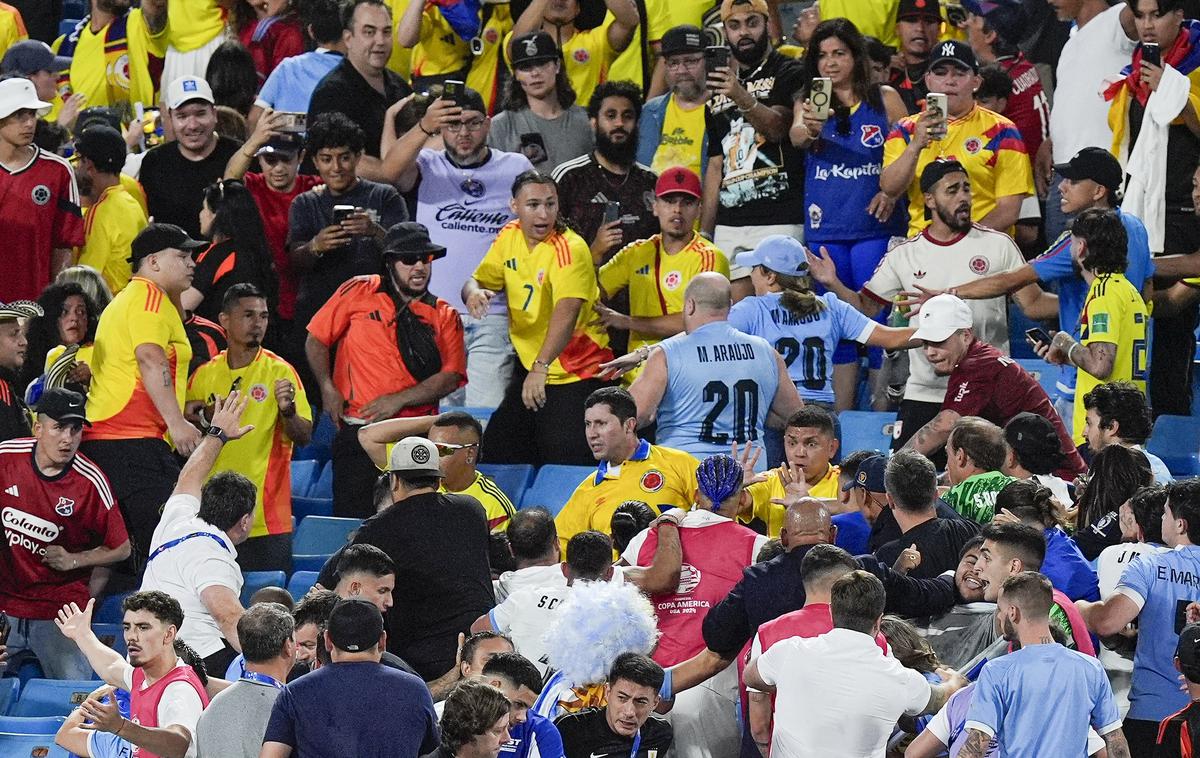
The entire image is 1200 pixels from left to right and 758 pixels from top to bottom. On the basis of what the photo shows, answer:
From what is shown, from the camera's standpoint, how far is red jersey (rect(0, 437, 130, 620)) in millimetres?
8992

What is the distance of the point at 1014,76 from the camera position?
11992 mm

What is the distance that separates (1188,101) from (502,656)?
5.98 metres

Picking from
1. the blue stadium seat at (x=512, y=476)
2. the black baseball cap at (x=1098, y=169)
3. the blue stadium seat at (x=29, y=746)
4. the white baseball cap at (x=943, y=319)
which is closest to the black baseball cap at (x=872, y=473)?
the white baseball cap at (x=943, y=319)

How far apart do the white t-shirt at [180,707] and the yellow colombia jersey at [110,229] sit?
16.8 feet

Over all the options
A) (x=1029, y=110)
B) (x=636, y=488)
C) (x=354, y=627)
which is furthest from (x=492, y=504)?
(x=1029, y=110)

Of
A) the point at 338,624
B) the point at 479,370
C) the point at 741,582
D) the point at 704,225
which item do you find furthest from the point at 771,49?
the point at 338,624

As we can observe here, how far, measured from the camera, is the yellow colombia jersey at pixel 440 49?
41.7ft

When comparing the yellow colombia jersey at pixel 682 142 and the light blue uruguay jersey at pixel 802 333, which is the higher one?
the yellow colombia jersey at pixel 682 142

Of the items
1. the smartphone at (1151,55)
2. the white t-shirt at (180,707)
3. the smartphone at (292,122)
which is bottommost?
the white t-shirt at (180,707)

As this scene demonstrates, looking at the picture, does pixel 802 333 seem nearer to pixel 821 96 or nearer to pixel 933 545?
pixel 821 96

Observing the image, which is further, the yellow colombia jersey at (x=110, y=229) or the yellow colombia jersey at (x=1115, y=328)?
the yellow colombia jersey at (x=110, y=229)

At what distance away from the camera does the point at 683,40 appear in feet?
37.5

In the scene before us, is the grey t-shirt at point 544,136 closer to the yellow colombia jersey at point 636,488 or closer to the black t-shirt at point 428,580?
the yellow colombia jersey at point 636,488

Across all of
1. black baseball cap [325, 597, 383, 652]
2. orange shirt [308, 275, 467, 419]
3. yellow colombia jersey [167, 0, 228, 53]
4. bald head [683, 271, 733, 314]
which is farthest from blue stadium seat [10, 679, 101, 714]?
yellow colombia jersey [167, 0, 228, 53]
